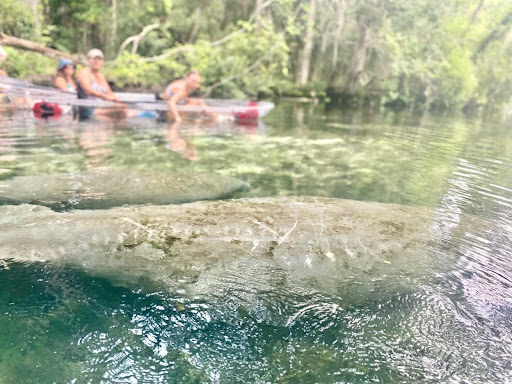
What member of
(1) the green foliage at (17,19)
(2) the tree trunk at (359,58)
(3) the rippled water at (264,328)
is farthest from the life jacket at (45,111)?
(2) the tree trunk at (359,58)

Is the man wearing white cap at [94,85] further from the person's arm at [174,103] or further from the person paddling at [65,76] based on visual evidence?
the person's arm at [174,103]

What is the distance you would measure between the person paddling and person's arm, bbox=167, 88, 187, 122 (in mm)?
2978

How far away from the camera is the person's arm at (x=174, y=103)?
11.1 m

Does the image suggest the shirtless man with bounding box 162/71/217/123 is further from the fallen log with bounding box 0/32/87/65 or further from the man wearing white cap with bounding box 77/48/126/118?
the fallen log with bounding box 0/32/87/65

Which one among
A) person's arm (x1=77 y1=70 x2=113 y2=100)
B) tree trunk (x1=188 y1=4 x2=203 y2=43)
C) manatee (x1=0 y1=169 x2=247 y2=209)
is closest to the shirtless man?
person's arm (x1=77 y1=70 x2=113 y2=100)

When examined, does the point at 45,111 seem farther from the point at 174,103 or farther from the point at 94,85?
the point at 174,103

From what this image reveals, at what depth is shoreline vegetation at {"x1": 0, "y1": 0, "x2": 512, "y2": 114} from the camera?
16.9m

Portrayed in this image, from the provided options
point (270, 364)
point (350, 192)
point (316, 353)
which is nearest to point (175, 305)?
point (270, 364)

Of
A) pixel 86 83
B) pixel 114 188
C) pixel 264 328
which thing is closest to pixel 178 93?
pixel 86 83

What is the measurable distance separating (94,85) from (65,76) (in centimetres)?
157

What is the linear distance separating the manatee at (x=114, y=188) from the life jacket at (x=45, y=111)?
20.4ft

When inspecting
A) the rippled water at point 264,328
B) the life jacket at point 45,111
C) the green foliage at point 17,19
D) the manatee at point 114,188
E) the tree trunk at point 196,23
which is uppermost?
the tree trunk at point 196,23

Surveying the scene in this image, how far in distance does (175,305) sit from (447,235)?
2.85m

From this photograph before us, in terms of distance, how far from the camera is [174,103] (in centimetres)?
1115
